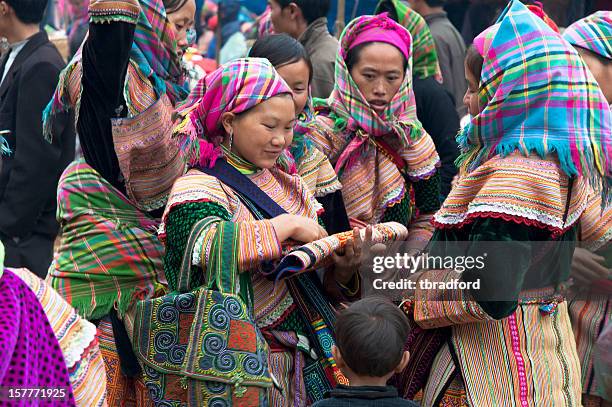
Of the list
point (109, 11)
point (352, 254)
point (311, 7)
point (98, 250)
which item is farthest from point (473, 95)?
point (311, 7)

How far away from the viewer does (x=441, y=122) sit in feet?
18.0

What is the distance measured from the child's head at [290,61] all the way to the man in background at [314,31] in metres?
1.40

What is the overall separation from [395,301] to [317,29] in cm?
277

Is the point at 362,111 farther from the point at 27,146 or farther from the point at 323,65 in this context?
the point at 27,146

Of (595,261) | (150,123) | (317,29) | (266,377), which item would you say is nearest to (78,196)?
(150,123)

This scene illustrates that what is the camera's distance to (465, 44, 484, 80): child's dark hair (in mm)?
3468

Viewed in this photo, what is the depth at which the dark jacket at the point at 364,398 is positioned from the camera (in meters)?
2.93

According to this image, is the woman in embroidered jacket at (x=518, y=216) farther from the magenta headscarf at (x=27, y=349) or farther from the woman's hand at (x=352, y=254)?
the magenta headscarf at (x=27, y=349)

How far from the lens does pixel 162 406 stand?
3459mm

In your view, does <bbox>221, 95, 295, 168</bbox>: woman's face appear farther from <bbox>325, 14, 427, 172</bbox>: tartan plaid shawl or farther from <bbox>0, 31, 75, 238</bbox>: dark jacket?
<bbox>0, 31, 75, 238</bbox>: dark jacket

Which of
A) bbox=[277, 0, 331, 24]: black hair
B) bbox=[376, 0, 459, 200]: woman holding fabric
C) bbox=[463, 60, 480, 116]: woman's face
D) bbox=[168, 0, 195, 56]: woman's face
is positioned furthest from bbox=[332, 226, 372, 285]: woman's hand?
bbox=[277, 0, 331, 24]: black hair

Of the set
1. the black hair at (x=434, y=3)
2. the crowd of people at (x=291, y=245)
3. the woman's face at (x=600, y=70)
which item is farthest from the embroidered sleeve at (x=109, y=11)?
the black hair at (x=434, y=3)

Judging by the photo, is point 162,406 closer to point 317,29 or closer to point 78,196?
point 78,196

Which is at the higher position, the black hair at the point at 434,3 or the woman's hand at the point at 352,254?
the black hair at the point at 434,3
